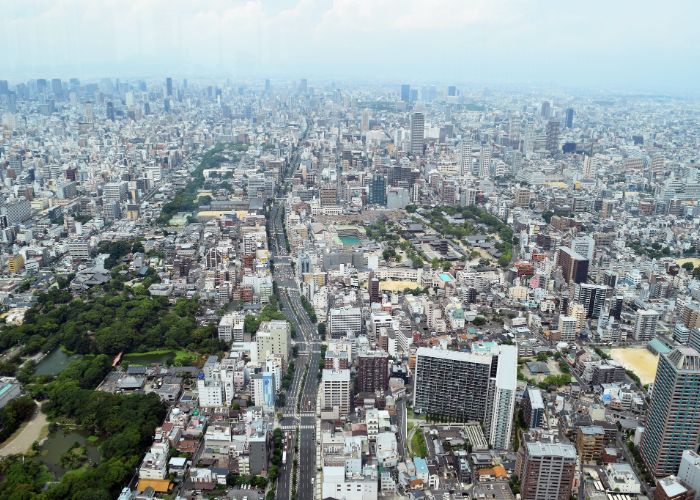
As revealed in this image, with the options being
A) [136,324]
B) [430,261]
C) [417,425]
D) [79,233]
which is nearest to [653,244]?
[430,261]

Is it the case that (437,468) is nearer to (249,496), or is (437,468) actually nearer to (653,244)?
→ (249,496)

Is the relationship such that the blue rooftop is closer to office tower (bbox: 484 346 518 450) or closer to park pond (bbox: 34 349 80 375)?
office tower (bbox: 484 346 518 450)

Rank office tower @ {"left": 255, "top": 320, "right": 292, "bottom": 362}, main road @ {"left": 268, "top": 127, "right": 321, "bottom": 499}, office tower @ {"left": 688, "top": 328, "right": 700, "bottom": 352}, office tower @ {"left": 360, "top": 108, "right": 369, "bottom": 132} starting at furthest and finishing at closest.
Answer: office tower @ {"left": 360, "top": 108, "right": 369, "bottom": 132} < office tower @ {"left": 688, "top": 328, "right": 700, "bottom": 352} < office tower @ {"left": 255, "top": 320, "right": 292, "bottom": 362} < main road @ {"left": 268, "top": 127, "right": 321, "bottom": 499}

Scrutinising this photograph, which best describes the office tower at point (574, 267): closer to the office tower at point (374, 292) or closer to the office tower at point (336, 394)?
the office tower at point (374, 292)

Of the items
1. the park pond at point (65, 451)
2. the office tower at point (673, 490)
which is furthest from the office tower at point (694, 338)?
the park pond at point (65, 451)

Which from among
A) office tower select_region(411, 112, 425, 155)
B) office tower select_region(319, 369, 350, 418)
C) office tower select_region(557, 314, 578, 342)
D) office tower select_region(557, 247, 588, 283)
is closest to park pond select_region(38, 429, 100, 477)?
office tower select_region(319, 369, 350, 418)

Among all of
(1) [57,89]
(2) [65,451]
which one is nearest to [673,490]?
(2) [65,451]

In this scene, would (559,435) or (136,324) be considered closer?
(559,435)
